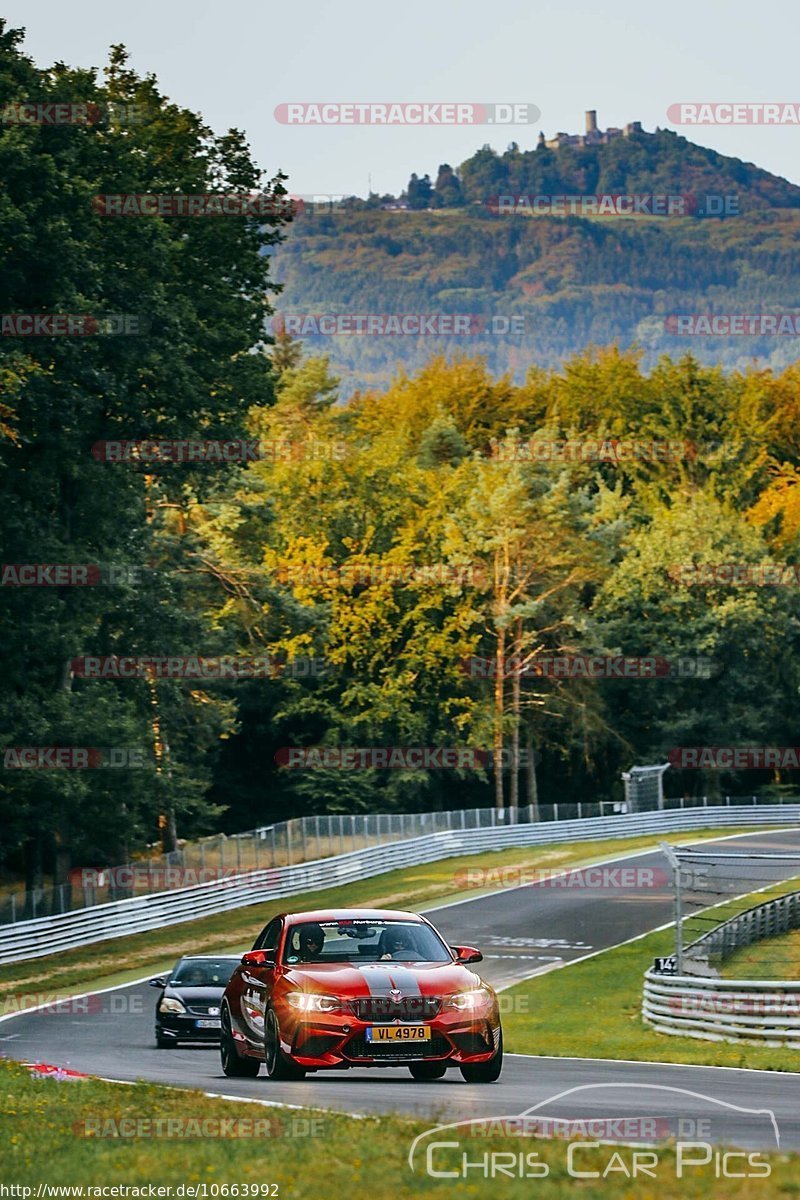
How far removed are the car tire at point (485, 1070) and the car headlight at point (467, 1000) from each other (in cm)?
46

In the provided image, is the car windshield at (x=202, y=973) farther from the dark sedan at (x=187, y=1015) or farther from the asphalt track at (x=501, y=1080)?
the asphalt track at (x=501, y=1080)

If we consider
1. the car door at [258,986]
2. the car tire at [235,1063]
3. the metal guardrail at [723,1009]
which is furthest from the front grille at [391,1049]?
the metal guardrail at [723,1009]

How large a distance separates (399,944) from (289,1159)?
5.49 m

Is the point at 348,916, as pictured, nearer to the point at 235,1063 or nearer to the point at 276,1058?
the point at 276,1058

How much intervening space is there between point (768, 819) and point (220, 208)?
46782 mm

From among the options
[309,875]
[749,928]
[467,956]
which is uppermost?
[467,956]

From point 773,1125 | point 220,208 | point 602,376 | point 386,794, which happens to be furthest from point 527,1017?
point 602,376

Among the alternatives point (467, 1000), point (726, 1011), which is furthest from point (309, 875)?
point (467, 1000)

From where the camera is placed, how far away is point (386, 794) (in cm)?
7581

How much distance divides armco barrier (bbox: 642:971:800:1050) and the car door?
9095 millimetres

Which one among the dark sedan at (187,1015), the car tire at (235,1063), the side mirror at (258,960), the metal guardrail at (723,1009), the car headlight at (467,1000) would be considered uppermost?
the side mirror at (258,960)

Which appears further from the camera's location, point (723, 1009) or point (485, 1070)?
point (723, 1009)

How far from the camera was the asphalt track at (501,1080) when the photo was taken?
13.0 m

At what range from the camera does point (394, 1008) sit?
48.4ft
